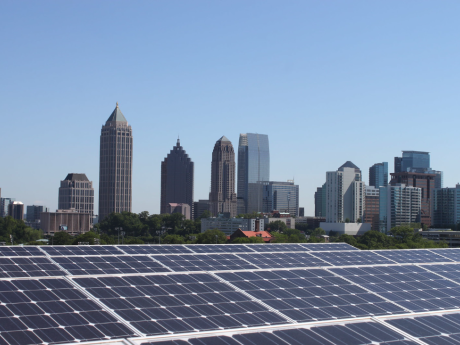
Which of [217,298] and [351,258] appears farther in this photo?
[351,258]

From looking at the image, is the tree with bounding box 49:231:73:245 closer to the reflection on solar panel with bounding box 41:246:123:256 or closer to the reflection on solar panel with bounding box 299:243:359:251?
the reflection on solar panel with bounding box 299:243:359:251

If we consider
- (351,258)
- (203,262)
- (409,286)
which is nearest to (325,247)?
(351,258)

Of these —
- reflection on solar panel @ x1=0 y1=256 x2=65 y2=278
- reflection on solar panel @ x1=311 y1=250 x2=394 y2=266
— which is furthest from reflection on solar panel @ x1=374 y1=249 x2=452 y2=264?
reflection on solar panel @ x1=0 y1=256 x2=65 y2=278

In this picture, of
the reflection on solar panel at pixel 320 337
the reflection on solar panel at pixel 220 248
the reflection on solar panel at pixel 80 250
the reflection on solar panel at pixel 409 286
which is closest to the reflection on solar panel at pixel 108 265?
the reflection on solar panel at pixel 80 250

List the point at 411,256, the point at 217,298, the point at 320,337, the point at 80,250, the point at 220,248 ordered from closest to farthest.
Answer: the point at 320,337 → the point at 217,298 → the point at 80,250 → the point at 220,248 → the point at 411,256

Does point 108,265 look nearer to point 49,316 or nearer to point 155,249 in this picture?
point 155,249

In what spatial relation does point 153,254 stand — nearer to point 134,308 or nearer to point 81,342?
point 134,308

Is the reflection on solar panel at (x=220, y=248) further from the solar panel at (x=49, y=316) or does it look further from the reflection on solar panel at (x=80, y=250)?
the solar panel at (x=49, y=316)
